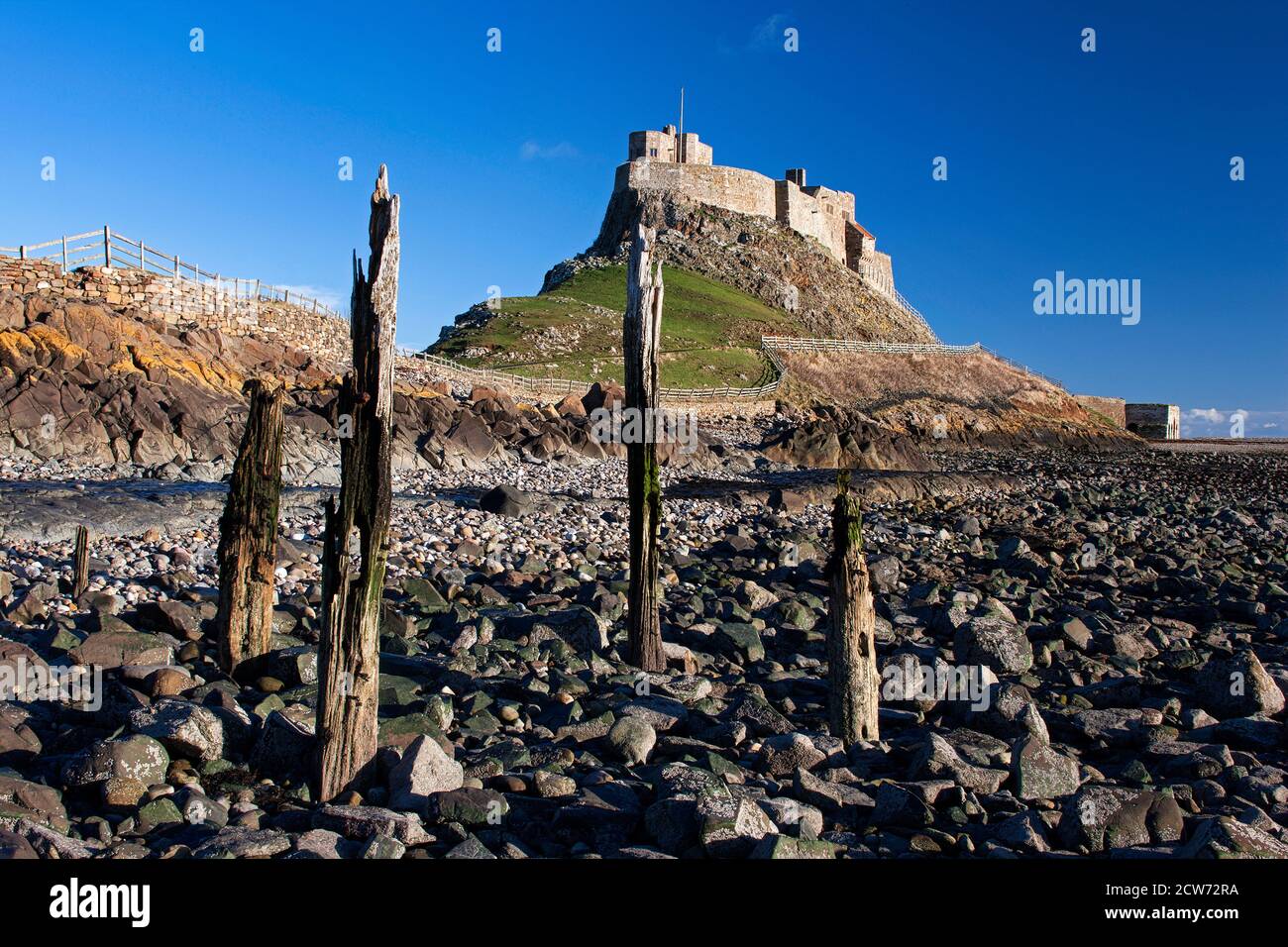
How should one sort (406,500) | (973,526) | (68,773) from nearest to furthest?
(68,773) < (406,500) < (973,526)

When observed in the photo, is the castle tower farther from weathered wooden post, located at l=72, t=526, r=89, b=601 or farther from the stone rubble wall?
weathered wooden post, located at l=72, t=526, r=89, b=601

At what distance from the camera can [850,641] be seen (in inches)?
318

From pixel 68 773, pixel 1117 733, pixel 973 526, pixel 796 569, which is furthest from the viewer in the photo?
pixel 973 526

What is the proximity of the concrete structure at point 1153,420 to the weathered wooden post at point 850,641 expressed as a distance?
9983 centimetres

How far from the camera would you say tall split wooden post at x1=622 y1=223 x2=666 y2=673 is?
394 inches

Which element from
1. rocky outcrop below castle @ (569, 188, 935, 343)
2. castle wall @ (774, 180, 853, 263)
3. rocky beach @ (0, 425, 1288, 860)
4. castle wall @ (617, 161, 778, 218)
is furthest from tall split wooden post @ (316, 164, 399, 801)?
castle wall @ (774, 180, 853, 263)

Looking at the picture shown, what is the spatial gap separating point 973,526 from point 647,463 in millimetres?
14940

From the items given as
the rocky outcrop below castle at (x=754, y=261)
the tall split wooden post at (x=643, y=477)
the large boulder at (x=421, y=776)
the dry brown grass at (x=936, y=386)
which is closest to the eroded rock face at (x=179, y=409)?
the tall split wooden post at (x=643, y=477)

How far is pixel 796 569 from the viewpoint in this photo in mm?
16891

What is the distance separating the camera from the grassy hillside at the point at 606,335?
193ft

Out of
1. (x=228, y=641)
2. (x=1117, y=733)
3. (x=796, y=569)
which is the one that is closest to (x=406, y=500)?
(x=796, y=569)
